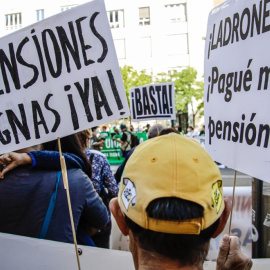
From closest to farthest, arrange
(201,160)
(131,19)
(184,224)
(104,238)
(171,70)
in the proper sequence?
(184,224), (201,160), (104,238), (171,70), (131,19)

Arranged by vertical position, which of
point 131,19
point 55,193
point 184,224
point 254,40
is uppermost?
point 131,19

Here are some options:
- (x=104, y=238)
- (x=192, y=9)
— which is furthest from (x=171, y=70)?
(x=104, y=238)

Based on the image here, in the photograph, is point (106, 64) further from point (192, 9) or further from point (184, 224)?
point (192, 9)

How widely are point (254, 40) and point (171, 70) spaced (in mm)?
32870

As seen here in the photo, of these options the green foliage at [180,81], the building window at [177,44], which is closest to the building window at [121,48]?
the green foliage at [180,81]

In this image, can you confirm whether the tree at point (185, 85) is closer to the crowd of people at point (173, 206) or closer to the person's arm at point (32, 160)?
the person's arm at point (32, 160)

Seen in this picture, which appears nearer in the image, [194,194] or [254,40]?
[194,194]

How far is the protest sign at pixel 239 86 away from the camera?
64.0 inches

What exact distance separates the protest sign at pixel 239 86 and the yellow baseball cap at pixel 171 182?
0.57 metres

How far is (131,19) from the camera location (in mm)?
36844

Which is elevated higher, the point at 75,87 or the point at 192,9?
the point at 192,9

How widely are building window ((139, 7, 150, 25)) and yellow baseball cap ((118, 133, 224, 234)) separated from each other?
122ft

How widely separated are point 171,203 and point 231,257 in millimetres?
340

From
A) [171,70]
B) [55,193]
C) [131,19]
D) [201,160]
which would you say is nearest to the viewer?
[201,160]
